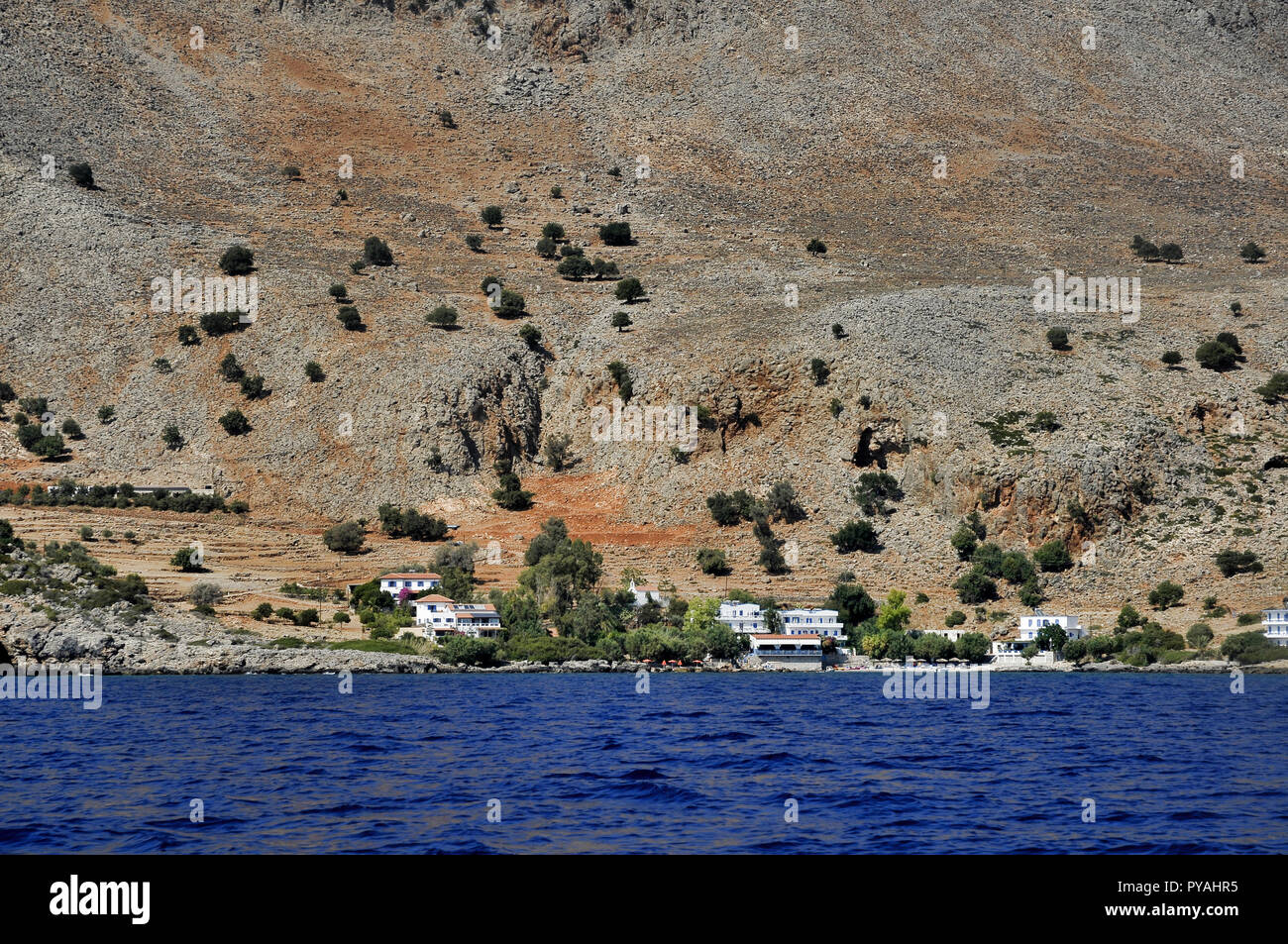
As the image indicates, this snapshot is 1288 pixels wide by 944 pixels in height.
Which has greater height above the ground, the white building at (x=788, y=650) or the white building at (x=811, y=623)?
the white building at (x=811, y=623)

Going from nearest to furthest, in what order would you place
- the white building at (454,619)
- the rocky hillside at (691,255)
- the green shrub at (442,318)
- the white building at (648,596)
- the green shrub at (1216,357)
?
the white building at (454,619) → the white building at (648,596) → the rocky hillside at (691,255) → the green shrub at (1216,357) → the green shrub at (442,318)

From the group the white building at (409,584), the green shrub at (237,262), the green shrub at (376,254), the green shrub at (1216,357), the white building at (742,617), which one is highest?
the green shrub at (376,254)

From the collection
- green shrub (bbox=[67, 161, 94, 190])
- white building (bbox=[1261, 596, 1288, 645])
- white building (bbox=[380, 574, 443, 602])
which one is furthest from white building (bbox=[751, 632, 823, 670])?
green shrub (bbox=[67, 161, 94, 190])

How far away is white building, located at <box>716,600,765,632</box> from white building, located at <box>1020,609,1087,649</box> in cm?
1056

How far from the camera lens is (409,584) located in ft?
201

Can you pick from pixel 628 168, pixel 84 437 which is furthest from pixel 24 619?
pixel 628 168

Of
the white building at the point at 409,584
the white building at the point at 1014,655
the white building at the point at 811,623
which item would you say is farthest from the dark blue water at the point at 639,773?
the white building at the point at 409,584

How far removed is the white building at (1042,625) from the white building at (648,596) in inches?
576

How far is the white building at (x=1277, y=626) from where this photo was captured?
180 ft

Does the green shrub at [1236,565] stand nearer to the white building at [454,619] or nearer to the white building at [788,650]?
the white building at [788,650]

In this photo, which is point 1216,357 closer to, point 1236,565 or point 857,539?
point 1236,565

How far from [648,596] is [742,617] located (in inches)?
167

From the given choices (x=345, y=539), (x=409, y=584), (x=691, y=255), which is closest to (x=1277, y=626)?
(x=409, y=584)
